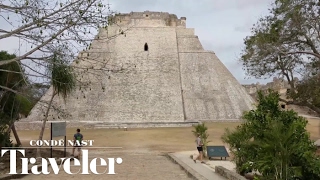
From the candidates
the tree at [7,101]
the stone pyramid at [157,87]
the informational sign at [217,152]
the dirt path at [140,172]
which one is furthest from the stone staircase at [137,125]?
the informational sign at [217,152]

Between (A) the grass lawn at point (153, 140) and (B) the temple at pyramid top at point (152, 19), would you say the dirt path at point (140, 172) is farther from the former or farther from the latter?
(B) the temple at pyramid top at point (152, 19)

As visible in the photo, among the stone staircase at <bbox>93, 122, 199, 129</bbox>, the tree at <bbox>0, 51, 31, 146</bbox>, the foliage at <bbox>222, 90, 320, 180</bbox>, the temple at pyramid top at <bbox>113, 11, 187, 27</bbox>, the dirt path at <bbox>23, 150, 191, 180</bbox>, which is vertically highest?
the temple at pyramid top at <bbox>113, 11, 187, 27</bbox>

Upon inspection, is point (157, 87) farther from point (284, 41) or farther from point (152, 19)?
point (284, 41)

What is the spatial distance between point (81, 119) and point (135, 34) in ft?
35.6

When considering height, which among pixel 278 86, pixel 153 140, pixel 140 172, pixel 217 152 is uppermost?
pixel 278 86

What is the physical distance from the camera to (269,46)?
11.7 m

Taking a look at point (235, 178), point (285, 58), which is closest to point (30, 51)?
point (235, 178)

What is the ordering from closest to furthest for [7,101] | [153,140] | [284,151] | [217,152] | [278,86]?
[284,151], [217,152], [7,101], [278,86], [153,140]

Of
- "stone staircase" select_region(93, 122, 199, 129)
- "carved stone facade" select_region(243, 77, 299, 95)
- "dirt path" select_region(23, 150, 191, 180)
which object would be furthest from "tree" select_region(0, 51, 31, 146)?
"stone staircase" select_region(93, 122, 199, 129)

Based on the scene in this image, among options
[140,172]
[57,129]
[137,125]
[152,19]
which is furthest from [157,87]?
[140,172]

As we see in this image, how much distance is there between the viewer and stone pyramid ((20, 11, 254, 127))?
27.7m

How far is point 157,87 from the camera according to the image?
3008 cm

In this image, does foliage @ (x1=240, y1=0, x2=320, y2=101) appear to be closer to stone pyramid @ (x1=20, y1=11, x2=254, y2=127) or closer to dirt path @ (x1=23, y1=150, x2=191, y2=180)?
dirt path @ (x1=23, y1=150, x2=191, y2=180)

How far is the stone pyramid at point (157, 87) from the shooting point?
27703 millimetres
